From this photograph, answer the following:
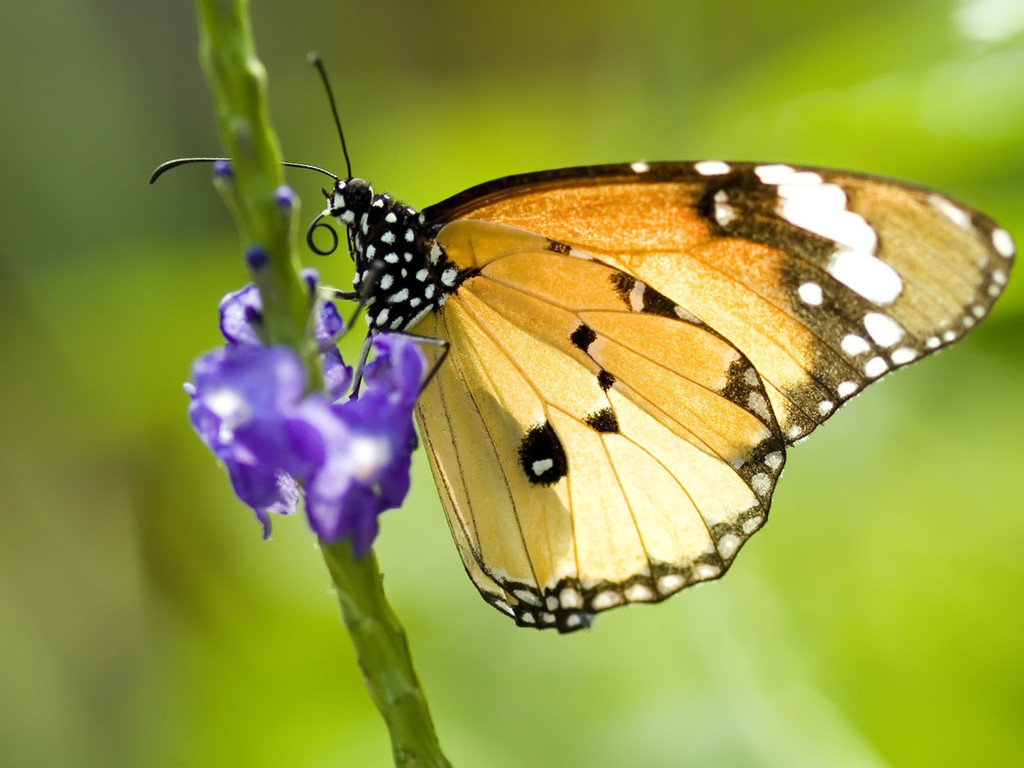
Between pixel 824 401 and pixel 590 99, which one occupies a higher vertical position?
pixel 590 99

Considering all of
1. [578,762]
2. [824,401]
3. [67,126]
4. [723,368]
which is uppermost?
[67,126]

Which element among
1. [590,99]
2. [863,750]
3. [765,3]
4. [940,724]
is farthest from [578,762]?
[765,3]

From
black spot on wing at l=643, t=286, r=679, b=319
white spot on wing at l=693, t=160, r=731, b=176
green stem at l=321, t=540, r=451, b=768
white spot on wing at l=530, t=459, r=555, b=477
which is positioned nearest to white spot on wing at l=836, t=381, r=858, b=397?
black spot on wing at l=643, t=286, r=679, b=319

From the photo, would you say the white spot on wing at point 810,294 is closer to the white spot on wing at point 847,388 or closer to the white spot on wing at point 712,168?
the white spot on wing at point 847,388

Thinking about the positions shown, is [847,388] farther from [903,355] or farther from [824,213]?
[824,213]

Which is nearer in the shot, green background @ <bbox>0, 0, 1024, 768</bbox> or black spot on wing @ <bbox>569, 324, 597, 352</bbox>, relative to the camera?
black spot on wing @ <bbox>569, 324, 597, 352</bbox>

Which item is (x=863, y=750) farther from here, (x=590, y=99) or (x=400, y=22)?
(x=400, y=22)

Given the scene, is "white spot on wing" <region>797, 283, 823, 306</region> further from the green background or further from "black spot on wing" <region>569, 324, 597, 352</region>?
the green background
